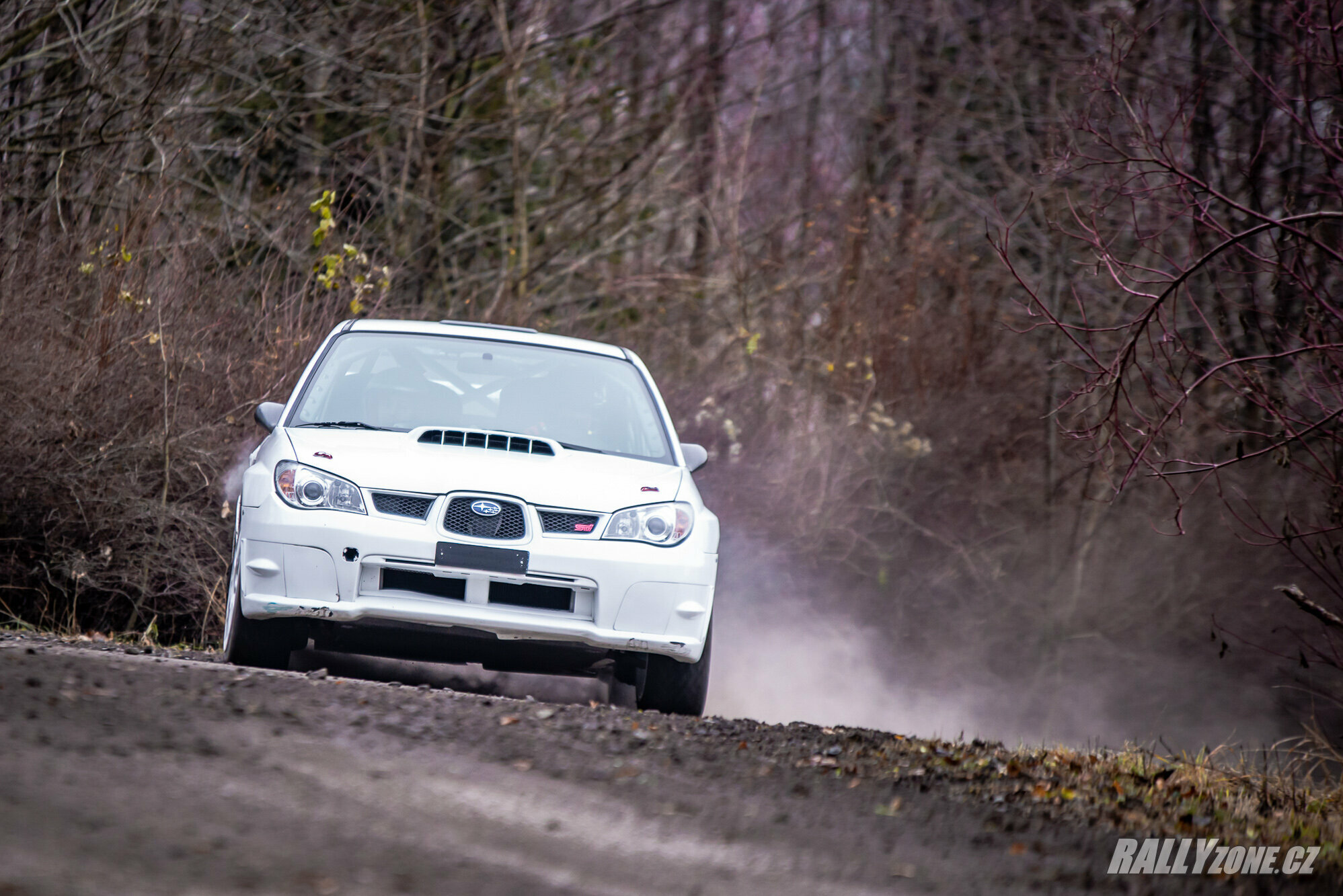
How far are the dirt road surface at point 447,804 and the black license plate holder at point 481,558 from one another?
0.55 meters

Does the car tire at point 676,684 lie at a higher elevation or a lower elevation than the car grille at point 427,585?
lower

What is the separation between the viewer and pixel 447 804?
167 inches

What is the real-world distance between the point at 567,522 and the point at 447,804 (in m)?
2.08

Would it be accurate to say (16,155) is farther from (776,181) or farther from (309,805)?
Answer: (776,181)

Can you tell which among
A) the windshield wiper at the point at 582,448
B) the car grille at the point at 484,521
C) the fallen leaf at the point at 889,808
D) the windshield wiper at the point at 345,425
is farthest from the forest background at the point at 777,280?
the fallen leaf at the point at 889,808

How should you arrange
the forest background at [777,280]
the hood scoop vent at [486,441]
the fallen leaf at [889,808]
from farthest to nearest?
the forest background at [777,280] < the hood scoop vent at [486,441] < the fallen leaf at [889,808]

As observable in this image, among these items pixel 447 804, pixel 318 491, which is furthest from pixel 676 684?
pixel 447 804

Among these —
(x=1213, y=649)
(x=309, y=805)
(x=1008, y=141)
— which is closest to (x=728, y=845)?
(x=309, y=805)

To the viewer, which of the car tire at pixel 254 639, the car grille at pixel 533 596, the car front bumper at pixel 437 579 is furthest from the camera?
the car tire at pixel 254 639

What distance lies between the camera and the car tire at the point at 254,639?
6.37m

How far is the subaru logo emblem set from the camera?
6082 millimetres

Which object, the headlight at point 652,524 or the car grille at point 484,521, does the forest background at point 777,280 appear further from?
the headlight at point 652,524

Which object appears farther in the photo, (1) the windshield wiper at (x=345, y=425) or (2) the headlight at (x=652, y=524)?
(1) the windshield wiper at (x=345, y=425)

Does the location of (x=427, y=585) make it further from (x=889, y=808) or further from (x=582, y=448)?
(x=889, y=808)
